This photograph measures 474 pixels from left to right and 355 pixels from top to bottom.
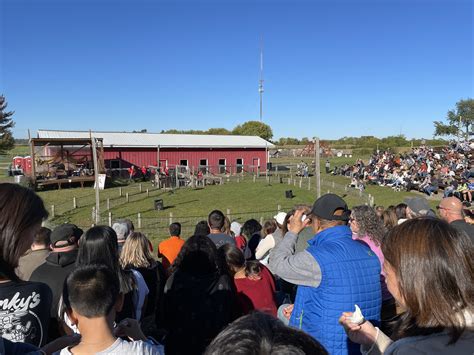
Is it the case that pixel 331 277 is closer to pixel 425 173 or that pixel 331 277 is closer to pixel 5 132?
pixel 425 173

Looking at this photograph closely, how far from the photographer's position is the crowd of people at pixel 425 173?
2380cm

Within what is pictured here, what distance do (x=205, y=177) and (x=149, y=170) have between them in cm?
703

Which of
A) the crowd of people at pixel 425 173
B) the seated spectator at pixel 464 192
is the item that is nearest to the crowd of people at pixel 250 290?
the seated spectator at pixel 464 192

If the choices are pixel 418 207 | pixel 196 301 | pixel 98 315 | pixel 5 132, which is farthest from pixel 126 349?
pixel 5 132

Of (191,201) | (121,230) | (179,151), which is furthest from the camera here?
(179,151)

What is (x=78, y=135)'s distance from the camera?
1570 inches

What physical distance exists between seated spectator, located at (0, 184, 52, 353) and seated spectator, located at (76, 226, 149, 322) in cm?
82

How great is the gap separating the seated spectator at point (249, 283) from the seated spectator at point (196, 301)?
504mm

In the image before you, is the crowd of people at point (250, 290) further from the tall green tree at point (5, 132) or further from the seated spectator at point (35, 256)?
the tall green tree at point (5, 132)

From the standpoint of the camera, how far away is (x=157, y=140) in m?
39.8

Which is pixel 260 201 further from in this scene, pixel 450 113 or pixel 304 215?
pixel 450 113

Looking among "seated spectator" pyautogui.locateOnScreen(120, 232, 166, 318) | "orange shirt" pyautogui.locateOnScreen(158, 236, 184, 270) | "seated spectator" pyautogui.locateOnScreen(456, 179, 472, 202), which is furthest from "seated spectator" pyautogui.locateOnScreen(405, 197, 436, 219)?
"seated spectator" pyautogui.locateOnScreen(456, 179, 472, 202)

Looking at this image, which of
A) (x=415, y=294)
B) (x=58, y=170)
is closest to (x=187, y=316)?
(x=415, y=294)

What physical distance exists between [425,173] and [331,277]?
2837 centimetres
